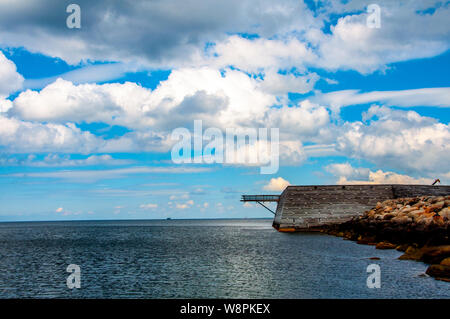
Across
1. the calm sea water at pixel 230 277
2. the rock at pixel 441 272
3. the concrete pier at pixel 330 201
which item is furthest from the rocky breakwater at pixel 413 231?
the concrete pier at pixel 330 201

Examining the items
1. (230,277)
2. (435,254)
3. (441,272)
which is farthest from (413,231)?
(230,277)

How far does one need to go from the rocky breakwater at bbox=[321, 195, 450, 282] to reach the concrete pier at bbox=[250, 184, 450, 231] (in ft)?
8.82

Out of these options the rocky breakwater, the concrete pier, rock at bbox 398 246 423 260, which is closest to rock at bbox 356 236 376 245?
the rocky breakwater

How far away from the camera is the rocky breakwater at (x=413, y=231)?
27375mm

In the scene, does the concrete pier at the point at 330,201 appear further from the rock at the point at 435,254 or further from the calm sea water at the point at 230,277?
the rock at the point at 435,254

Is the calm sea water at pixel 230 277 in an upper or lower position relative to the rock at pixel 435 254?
lower

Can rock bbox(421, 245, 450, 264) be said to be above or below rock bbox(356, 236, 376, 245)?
above

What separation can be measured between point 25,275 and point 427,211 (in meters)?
38.2

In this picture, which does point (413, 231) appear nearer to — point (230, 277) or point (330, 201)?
point (230, 277)

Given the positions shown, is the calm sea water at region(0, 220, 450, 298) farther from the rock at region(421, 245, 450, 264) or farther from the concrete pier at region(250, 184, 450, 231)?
the concrete pier at region(250, 184, 450, 231)

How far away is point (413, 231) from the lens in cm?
3941

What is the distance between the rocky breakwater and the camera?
27375 millimetres

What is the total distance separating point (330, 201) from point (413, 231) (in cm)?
2420

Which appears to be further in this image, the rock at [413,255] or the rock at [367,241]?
the rock at [367,241]
